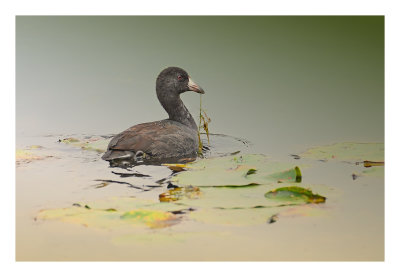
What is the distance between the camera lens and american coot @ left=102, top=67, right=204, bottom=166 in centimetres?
909

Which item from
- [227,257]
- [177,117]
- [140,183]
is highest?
[177,117]

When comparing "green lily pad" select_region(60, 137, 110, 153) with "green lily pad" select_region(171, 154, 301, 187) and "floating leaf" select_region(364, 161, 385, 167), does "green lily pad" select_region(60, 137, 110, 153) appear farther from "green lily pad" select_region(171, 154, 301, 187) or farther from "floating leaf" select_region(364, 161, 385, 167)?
"floating leaf" select_region(364, 161, 385, 167)

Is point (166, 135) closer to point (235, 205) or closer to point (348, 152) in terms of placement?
point (348, 152)

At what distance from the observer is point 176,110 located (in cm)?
1030

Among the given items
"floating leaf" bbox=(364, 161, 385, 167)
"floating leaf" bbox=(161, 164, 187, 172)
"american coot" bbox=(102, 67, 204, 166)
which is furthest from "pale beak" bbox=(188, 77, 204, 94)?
"floating leaf" bbox=(364, 161, 385, 167)

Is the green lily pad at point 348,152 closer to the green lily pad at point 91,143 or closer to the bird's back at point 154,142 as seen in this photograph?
the bird's back at point 154,142

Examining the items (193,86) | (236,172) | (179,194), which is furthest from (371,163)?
(193,86)

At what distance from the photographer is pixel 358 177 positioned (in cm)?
818

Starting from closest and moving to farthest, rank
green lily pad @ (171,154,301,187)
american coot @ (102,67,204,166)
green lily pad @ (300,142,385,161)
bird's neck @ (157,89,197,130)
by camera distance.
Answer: green lily pad @ (171,154,301,187) → green lily pad @ (300,142,385,161) → american coot @ (102,67,204,166) → bird's neck @ (157,89,197,130)

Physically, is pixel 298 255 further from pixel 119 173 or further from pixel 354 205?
pixel 119 173

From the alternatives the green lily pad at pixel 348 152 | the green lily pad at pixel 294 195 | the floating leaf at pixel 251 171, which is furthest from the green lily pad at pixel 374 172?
the floating leaf at pixel 251 171

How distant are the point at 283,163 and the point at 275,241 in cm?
219

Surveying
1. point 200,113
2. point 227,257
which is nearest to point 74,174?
point 200,113

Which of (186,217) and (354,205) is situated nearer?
(186,217)
